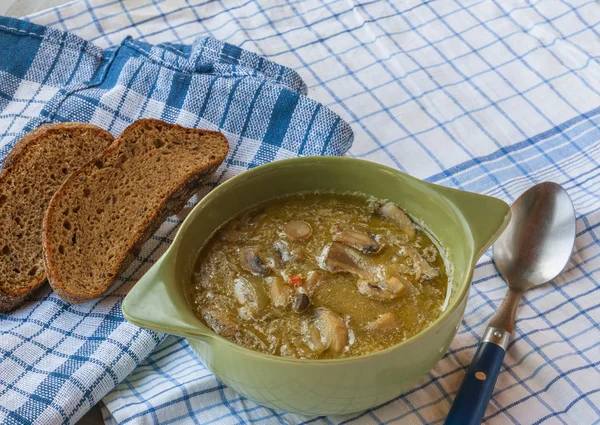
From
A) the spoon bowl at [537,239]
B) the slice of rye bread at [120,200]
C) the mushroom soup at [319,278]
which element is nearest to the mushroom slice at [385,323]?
the mushroom soup at [319,278]

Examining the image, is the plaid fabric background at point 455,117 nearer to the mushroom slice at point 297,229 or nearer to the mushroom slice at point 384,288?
the mushroom slice at point 384,288

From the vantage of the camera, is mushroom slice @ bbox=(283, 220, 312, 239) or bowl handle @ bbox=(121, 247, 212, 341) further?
mushroom slice @ bbox=(283, 220, 312, 239)

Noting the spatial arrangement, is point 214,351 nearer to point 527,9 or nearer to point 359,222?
point 359,222

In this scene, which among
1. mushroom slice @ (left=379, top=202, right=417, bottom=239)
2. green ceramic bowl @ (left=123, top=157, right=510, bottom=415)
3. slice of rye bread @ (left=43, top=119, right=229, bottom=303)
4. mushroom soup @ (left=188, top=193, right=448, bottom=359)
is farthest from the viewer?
slice of rye bread @ (left=43, top=119, right=229, bottom=303)

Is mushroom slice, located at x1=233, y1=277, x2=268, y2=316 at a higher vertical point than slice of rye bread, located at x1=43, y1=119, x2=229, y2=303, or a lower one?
higher

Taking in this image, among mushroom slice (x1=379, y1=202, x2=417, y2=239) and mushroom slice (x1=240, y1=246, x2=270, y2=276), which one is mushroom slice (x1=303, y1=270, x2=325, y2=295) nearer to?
mushroom slice (x1=240, y1=246, x2=270, y2=276)

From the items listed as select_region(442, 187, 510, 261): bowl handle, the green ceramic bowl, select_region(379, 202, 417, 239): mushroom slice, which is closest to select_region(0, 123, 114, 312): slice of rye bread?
the green ceramic bowl

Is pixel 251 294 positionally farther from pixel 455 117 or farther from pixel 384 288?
pixel 455 117
